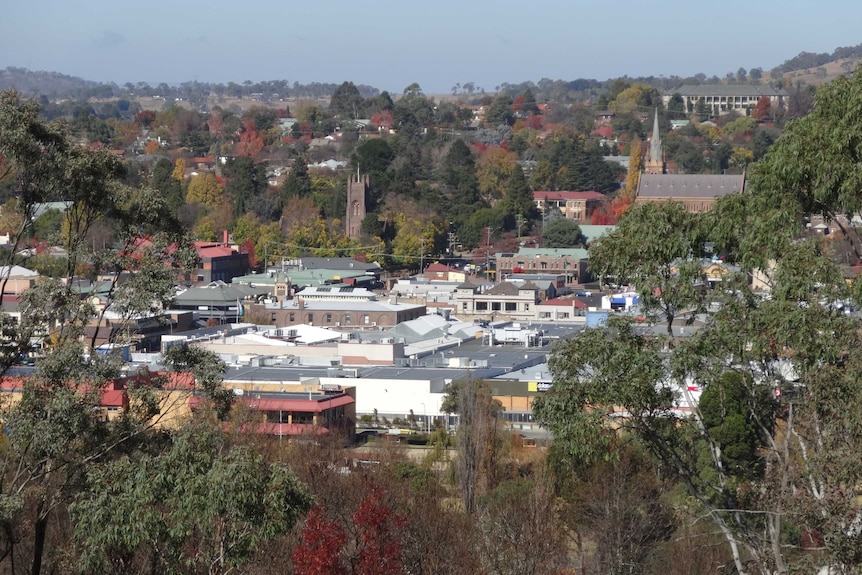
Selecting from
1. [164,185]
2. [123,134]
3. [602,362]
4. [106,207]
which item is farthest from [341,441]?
[123,134]

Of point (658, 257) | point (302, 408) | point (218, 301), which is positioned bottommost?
point (218, 301)

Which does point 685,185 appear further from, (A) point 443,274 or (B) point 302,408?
(B) point 302,408

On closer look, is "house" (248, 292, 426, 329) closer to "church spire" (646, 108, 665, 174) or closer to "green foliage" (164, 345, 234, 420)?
"green foliage" (164, 345, 234, 420)

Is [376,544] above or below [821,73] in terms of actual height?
below

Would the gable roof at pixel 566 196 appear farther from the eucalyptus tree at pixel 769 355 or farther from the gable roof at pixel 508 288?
the eucalyptus tree at pixel 769 355

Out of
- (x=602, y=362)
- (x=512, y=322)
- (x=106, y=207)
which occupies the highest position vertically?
(x=106, y=207)

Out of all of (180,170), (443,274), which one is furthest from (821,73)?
(443,274)

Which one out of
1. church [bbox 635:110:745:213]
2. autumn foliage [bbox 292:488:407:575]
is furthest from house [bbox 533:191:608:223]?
autumn foliage [bbox 292:488:407:575]

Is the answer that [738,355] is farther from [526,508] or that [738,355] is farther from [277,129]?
[277,129]
